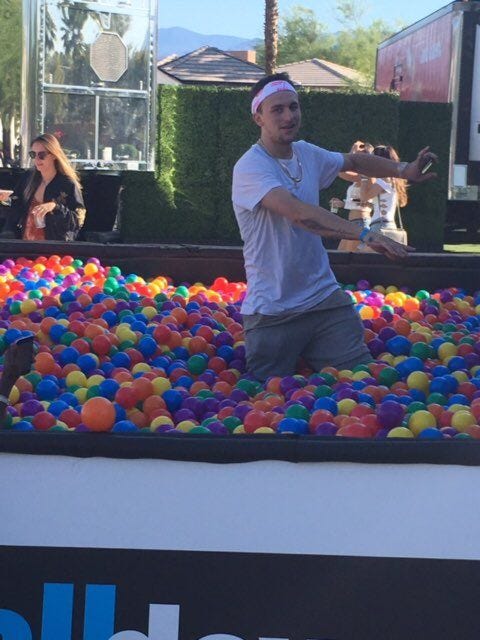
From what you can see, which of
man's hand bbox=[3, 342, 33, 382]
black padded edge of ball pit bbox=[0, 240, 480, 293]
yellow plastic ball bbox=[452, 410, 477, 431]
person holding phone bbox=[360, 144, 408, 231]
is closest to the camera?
man's hand bbox=[3, 342, 33, 382]

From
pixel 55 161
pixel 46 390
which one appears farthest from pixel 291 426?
pixel 55 161

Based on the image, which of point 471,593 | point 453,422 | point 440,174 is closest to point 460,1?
point 440,174

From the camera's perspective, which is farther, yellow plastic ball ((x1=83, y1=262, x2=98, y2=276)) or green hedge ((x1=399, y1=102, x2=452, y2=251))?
green hedge ((x1=399, y1=102, x2=452, y2=251))

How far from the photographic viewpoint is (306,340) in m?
5.51

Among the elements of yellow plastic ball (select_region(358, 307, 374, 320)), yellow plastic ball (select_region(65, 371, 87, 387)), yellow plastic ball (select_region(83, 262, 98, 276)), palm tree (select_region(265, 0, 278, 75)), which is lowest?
yellow plastic ball (select_region(65, 371, 87, 387))

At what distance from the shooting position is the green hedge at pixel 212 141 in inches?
802

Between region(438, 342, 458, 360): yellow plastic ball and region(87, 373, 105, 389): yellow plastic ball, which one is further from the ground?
region(438, 342, 458, 360): yellow plastic ball

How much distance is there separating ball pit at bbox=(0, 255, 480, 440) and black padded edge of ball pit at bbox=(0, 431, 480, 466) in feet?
1.02

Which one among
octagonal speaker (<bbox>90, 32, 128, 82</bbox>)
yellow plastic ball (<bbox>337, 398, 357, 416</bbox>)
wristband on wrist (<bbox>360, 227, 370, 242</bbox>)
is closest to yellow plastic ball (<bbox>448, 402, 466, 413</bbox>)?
yellow plastic ball (<bbox>337, 398, 357, 416</bbox>)

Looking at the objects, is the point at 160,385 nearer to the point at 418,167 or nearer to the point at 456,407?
the point at 456,407

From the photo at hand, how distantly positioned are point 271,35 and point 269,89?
2450cm

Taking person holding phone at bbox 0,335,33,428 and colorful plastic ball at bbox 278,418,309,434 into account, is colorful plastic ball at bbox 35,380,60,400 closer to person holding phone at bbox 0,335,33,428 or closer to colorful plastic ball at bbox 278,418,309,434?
colorful plastic ball at bbox 278,418,309,434

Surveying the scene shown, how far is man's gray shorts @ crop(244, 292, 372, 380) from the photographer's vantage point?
17.8 ft

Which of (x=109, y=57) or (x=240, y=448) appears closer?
(x=240, y=448)
